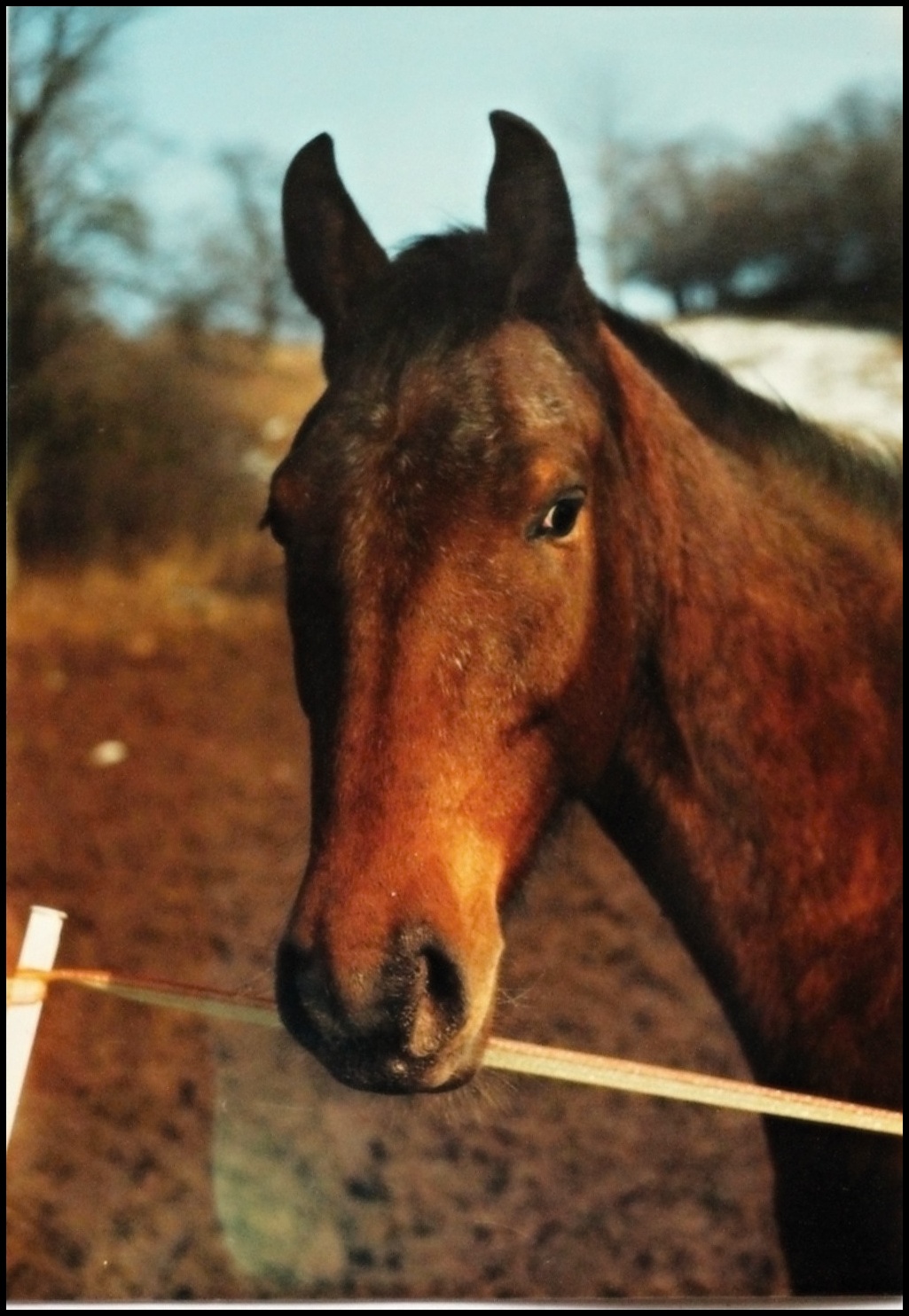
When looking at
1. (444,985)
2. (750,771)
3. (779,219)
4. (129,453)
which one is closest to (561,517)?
(750,771)

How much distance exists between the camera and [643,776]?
6.07ft

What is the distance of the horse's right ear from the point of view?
191 centimetres

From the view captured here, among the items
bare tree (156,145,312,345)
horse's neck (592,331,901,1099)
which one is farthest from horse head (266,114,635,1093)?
bare tree (156,145,312,345)

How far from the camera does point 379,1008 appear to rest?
1367 mm

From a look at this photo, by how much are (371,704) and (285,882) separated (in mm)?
4673

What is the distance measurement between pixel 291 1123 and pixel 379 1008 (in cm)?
312

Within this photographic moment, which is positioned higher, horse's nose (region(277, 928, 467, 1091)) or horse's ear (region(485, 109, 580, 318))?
horse's ear (region(485, 109, 580, 318))

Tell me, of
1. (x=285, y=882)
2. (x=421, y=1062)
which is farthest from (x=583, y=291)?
(x=285, y=882)

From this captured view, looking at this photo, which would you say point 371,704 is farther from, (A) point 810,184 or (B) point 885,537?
(A) point 810,184

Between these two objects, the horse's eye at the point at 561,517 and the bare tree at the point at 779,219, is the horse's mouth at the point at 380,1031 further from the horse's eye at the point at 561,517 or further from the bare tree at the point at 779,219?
the bare tree at the point at 779,219

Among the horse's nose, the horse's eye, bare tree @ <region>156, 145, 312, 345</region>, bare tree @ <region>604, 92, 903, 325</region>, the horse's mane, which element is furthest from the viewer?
bare tree @ <region>156, 145, 312, 345</region>

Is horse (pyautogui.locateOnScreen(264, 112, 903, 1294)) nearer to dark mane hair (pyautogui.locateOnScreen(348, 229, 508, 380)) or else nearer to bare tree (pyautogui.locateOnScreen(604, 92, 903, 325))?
dark mane hair (pyautogui.locateOnScreen(348, 229, 508, 380))

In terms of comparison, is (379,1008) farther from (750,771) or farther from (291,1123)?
(291,1123)

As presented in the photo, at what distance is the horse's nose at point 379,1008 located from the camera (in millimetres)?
1369
